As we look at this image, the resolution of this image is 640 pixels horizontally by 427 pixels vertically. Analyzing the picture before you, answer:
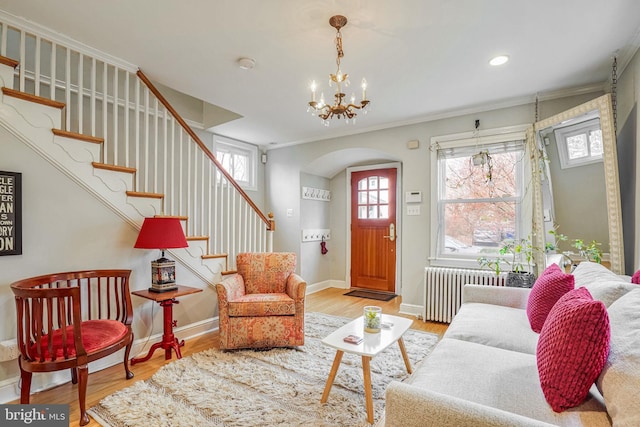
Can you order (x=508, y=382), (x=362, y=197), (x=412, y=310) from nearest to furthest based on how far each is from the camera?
(x=508, y=382) < (x=412, y=310) < (x=362, y=197)

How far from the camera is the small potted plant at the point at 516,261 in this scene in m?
2.99

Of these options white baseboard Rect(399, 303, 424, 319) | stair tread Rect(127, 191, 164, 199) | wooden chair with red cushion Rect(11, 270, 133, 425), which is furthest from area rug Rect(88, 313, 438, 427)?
stair tread Rect(127, 191, 164, 199)

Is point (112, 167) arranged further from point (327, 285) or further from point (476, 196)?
point (327, 285)

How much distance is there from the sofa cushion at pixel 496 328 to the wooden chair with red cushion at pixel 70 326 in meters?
2.23

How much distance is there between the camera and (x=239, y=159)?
510cm

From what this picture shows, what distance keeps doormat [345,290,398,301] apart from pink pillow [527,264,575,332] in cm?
288

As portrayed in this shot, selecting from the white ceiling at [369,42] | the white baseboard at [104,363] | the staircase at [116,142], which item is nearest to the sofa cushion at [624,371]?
the white ceiling at [369,42]

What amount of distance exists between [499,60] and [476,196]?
62.6 inches

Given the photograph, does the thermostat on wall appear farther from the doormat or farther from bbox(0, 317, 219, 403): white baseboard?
bbox(0, 317, 219, 403): white baseboard

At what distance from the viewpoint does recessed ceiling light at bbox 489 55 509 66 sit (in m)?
2.49

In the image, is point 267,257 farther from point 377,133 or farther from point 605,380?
point 605,380

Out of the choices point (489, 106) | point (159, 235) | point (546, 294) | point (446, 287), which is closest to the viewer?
point (546, 294)

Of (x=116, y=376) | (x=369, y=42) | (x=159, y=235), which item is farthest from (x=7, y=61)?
(x=369, y=42)

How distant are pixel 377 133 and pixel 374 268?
2.31 m
